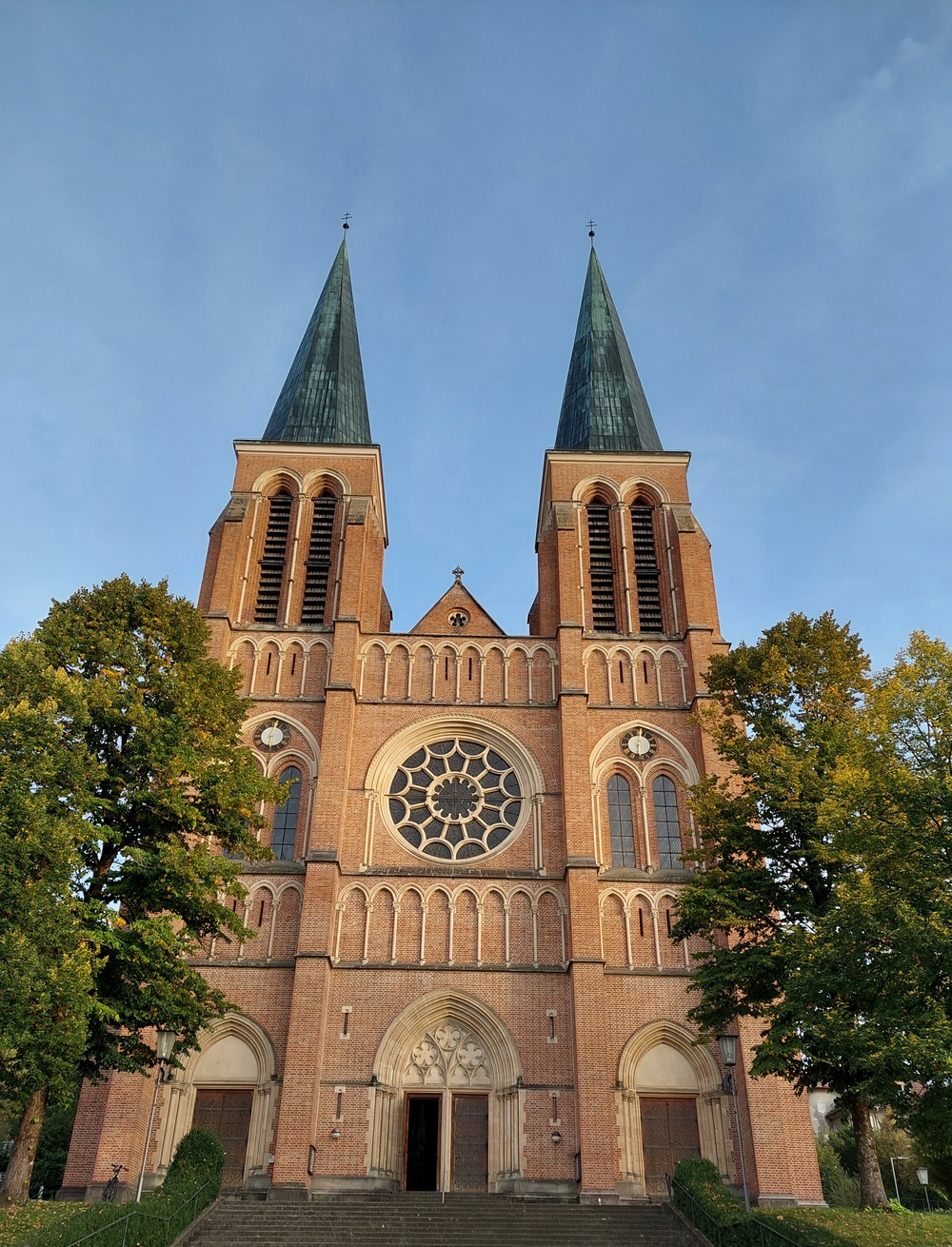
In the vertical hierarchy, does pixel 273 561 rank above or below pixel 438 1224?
above

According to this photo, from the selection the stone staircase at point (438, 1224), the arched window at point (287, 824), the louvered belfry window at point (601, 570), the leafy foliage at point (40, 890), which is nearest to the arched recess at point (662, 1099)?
the stone staircase at point (438, 1224)

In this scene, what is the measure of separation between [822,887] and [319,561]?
18.5m

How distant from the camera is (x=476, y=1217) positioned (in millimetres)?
20141

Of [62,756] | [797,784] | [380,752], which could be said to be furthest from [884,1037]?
[380,752]

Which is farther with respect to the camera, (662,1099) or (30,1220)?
(662,1099)

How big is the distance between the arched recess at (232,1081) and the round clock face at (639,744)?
1188 centimetres

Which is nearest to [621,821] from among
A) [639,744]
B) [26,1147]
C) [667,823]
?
[667,823]

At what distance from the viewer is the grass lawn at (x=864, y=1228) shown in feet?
50.0

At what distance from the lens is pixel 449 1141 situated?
77.6 feet

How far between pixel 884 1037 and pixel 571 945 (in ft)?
35.6

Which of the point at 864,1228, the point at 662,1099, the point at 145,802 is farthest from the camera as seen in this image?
the point at 662,1099

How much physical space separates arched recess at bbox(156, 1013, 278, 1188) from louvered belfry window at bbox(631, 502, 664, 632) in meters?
15.7

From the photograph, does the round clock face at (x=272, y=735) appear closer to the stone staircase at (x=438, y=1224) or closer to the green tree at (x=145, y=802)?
the green tree at (x=145, y=802)

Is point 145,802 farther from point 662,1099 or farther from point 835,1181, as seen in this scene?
point 835,1181
